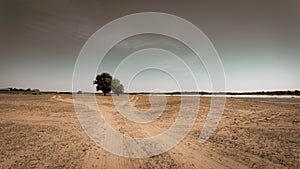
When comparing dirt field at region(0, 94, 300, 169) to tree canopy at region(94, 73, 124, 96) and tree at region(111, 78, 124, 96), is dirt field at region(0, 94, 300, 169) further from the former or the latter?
tree at region(111, 78, 124, 96)

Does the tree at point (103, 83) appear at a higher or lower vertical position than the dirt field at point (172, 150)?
higher

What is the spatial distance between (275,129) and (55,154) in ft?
45.9

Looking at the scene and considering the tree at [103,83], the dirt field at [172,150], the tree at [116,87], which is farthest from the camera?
the tree at [116,87]

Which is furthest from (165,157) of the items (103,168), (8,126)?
(8,126)

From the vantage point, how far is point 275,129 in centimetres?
1549

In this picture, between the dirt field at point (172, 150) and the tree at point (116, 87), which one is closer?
the dirt field at point (172, 150)

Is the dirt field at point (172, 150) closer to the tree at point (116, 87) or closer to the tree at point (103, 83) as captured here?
the tree at point (103, 83)

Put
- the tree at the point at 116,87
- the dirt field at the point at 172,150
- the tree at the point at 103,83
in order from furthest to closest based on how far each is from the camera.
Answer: the tree at the point at 116,87 < the tree at the point at 103,83 < the dirt field at the point at 172,150

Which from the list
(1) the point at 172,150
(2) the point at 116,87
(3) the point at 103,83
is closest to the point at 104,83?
(3) the point at 103,83

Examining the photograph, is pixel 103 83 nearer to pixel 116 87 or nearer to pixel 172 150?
pixel 116 87

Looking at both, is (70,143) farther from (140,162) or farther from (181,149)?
(181,149)

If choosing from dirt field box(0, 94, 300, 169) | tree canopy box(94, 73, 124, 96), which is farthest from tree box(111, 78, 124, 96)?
dirt field box(0, 94, 300, 169)

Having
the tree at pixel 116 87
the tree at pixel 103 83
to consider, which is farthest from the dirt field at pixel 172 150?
the tree at pixel 116 87

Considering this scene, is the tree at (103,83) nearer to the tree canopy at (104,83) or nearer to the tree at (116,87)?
the tree canopy at (104,83)
